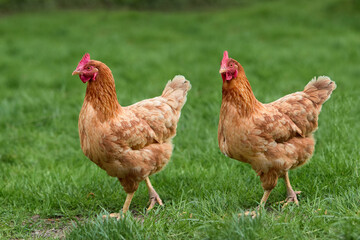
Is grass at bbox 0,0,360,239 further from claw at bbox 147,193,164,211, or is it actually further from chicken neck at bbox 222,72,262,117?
chicken neck at bbox 222,72,262,117

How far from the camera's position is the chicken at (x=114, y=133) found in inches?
159

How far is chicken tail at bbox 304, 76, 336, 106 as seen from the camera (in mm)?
4473

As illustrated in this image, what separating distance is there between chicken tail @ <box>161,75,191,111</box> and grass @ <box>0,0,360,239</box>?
849 millimetres

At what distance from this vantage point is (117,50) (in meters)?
11.3

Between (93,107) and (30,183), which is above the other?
(93,107)

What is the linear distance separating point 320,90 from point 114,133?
1946 millimetres

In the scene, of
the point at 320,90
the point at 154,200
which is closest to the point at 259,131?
the point at 320,90

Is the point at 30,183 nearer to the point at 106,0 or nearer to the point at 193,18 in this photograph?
the point at 193,18

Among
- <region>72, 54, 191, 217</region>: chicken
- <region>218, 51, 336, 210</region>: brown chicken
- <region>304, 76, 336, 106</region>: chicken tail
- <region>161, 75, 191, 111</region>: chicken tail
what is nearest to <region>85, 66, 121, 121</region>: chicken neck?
<region>72, 54, 191, 217</region>: chicken

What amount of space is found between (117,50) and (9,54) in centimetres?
255

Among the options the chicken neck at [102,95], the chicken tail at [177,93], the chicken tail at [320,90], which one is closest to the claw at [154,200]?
the chicken tail at [177,93]

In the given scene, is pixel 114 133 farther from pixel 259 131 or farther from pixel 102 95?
pixel 259 131

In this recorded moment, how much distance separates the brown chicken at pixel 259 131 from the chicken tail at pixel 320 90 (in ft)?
0.80

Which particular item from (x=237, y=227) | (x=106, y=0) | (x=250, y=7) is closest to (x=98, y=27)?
(x=106, y=0)
